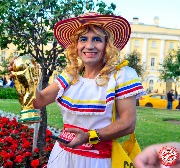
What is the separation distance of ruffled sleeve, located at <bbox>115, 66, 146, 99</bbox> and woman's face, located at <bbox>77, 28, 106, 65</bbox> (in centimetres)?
15

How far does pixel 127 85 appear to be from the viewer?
217cm

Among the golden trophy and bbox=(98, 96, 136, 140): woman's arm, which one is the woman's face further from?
the golden trophy

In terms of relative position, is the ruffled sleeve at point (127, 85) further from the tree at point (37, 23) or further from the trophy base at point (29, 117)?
the tree at point (37, 23)

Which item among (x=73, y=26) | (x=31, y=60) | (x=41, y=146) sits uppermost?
(x=73, y=26)

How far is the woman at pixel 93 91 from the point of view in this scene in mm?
2127

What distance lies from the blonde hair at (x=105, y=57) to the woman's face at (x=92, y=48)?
0.02m

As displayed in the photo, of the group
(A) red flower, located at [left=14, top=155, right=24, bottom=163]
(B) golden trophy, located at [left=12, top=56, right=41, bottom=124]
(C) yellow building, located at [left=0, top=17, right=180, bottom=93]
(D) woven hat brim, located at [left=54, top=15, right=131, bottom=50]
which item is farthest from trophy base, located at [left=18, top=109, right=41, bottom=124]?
(C) yellow building, located at [left=0, top=17, right=180, bottom=93]

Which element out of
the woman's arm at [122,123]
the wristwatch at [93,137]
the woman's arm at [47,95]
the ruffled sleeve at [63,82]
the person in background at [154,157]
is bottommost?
the wristwatch at [93,137]

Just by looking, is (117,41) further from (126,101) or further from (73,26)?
(126,101)

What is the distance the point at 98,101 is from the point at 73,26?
19.5 inches

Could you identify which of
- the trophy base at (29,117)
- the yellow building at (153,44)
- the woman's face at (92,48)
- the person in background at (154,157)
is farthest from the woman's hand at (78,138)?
the yellow building at (153,44)

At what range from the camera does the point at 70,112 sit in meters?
2.23

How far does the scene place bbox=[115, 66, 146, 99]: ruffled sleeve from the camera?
2150mm

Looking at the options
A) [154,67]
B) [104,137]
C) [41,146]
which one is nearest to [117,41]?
[104,137]
